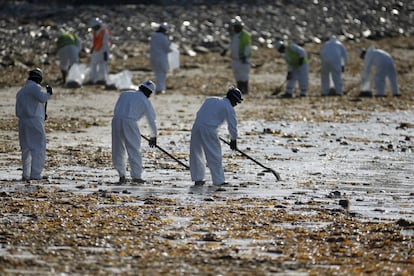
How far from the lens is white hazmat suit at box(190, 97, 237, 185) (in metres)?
16.4

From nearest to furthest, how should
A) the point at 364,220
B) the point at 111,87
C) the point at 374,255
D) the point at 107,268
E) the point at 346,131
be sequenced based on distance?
the point at 107,268, the point at 374,255, the point at 364,220, the point at 346,131, the point at 111,87

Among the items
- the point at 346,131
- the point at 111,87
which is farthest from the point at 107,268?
the point at 111,87

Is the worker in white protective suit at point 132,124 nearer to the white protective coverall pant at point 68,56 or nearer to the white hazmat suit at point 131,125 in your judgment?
the white hazmat suit at point 131,125

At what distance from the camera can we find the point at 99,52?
105 ft

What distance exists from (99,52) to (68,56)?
3.12ft

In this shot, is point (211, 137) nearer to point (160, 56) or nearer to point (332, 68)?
point (160, 56)

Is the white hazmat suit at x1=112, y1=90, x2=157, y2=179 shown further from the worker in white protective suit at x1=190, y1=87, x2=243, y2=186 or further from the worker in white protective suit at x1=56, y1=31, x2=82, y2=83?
the worker in white protective suit at x1=56, y1=31, x2=82, y2=83

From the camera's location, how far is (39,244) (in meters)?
11.4

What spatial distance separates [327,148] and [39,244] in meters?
10.4

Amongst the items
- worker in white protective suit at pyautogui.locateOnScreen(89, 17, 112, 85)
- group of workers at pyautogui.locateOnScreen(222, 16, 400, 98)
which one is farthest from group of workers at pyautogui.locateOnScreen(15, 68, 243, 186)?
worker in white protective suit at pyautogui.locateOnScreen(89, 17, 112, 85)

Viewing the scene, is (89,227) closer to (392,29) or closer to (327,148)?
(327,148)

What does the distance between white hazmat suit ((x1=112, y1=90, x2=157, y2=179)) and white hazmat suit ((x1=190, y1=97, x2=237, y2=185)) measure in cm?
58

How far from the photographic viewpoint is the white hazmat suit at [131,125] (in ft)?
54.4

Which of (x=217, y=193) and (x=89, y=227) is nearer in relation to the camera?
(x=89, y=227)
